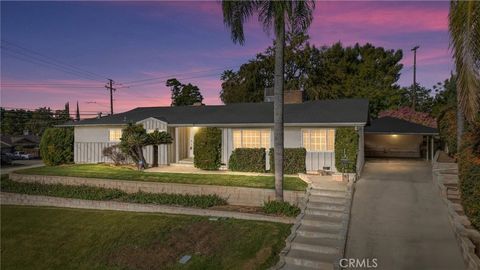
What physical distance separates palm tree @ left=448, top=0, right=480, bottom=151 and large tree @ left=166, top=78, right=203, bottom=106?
161ft

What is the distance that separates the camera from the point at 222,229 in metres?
10.7

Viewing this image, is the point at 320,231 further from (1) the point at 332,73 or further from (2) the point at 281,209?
(1) the point at 332,73

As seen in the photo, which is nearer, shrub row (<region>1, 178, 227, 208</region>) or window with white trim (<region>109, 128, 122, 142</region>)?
shrub row (<region>1, 178, 227, 208</region>)

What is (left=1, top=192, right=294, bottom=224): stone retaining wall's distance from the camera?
1155 cm

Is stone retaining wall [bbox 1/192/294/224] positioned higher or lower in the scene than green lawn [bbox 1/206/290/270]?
higher

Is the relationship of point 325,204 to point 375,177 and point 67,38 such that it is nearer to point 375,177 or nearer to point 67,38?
point 375,177

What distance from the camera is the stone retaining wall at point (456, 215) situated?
23.5 ft

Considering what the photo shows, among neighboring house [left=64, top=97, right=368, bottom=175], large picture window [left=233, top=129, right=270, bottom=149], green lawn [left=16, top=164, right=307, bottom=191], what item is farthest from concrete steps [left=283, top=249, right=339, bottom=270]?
large picture window [left=233, top=129, right=270, bottom=149]

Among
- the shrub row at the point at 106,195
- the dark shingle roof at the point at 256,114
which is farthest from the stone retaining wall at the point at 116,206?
the dark shingle roof at the point at 256,114

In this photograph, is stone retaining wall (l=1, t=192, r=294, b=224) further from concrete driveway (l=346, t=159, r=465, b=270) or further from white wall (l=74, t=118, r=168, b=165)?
white wall (l=74, t=118, r=168, b=165)

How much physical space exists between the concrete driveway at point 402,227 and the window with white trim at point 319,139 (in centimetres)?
296

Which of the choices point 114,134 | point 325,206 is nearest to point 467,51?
point 325,206

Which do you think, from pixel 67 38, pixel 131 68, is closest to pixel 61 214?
pixel 67 38

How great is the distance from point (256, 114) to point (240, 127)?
191 cm
